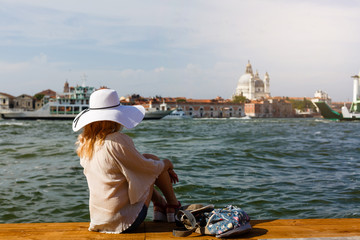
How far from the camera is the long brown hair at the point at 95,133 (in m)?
2.24

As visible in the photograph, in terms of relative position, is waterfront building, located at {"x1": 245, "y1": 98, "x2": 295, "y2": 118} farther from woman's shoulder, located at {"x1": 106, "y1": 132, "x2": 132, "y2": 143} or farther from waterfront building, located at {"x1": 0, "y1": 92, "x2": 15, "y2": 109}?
woman's shoulder, located at {"x1": 106, "y1": 132, "x2": 132, "y2": 143}

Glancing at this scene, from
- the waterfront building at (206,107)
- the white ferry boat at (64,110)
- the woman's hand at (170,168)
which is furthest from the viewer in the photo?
the waterfront building at (206,107)

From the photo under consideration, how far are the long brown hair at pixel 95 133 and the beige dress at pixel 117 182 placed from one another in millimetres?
32

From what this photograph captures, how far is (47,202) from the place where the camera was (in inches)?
186

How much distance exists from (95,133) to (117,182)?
320 mm

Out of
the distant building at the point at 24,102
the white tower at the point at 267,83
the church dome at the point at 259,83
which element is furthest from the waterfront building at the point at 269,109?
the distant building at the point at 24,102

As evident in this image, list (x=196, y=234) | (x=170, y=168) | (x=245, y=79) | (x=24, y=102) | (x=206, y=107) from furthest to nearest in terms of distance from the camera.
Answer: (x=245, y=79) → (x=206, y=107) → (x=24, y=102) → (x=170, y=168) → (x=196, y=234)

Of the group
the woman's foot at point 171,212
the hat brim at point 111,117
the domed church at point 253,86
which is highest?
the domed church at point 253,86

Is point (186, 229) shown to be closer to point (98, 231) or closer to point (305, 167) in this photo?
point (98, 231)

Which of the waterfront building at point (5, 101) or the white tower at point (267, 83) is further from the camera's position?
the white tower at point (267, 83)

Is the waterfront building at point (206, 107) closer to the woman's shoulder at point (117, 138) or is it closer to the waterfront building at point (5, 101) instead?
the waterfront building at point (5, 101)

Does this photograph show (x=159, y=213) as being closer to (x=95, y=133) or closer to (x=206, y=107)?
(x=95, y=133)

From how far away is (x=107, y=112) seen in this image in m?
2.24

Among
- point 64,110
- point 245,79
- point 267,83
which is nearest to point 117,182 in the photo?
point 64,110
